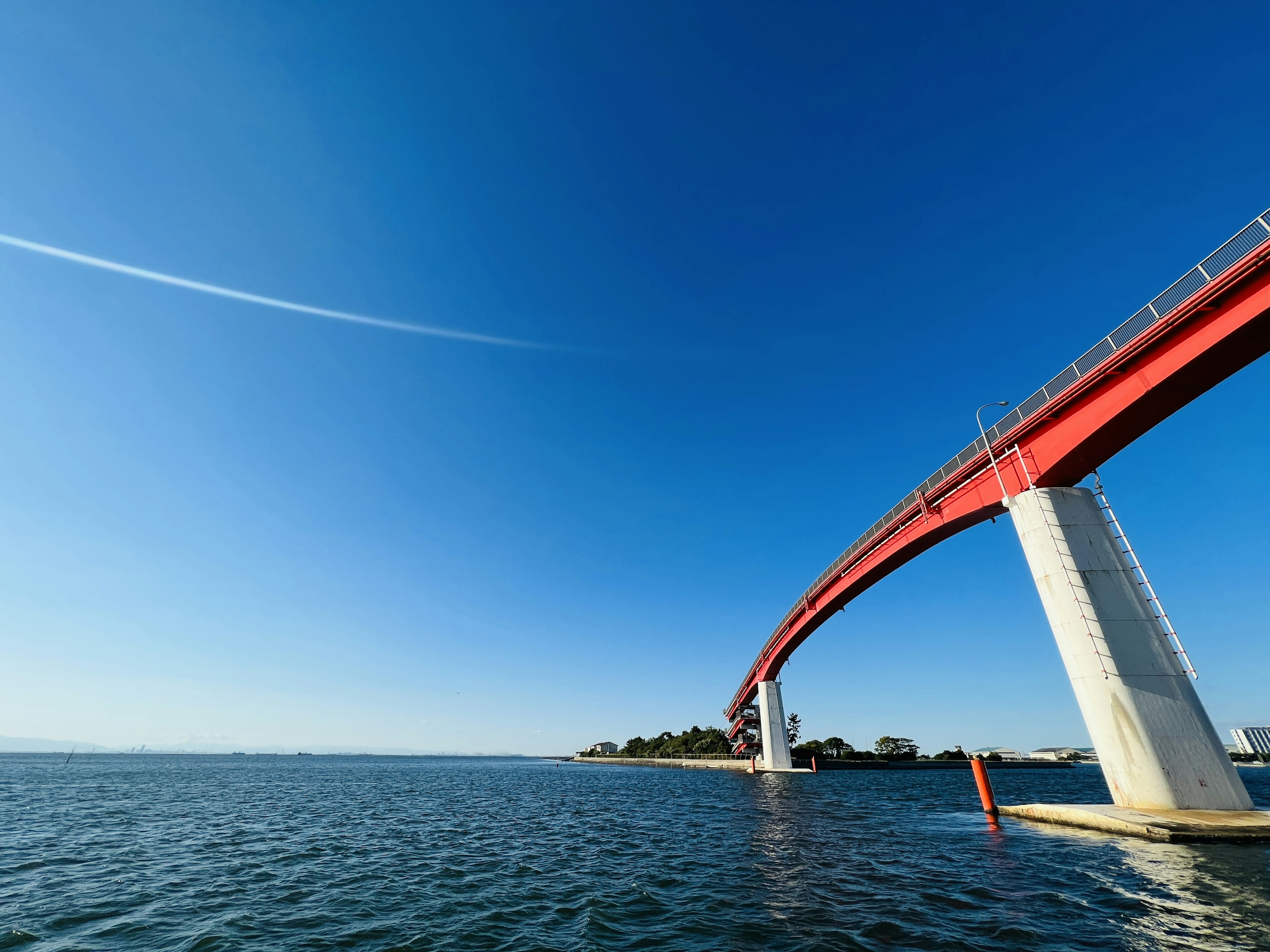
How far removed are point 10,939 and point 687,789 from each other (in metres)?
47.8

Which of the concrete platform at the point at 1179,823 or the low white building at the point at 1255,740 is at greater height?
the low white building at the point at 1255,740

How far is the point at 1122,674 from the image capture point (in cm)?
1945

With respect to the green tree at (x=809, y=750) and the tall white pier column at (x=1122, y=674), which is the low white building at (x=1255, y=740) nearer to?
the green tree at (x=809, y=750)

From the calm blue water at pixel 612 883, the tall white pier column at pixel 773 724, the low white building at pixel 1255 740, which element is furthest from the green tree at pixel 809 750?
the low white building at pixel 1255 740

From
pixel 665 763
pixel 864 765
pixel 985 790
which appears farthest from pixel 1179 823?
pixel 665 763

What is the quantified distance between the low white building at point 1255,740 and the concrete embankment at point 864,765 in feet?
141

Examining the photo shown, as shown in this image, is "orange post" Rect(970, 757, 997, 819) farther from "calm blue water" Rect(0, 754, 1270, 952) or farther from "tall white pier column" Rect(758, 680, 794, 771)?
"tall white pier column" Rect(758, 680, 794, 771)

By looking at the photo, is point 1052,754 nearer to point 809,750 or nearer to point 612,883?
point 809,750

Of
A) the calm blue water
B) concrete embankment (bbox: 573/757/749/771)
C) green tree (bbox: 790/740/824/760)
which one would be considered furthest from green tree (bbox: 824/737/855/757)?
the calm blue water

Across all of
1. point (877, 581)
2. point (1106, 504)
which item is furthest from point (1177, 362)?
point (877, 581)

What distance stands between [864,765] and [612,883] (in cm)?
11307

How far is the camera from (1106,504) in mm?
22578

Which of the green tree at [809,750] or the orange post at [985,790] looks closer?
the orange post at [985,790]

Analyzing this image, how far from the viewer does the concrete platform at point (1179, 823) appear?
52.4 feet
